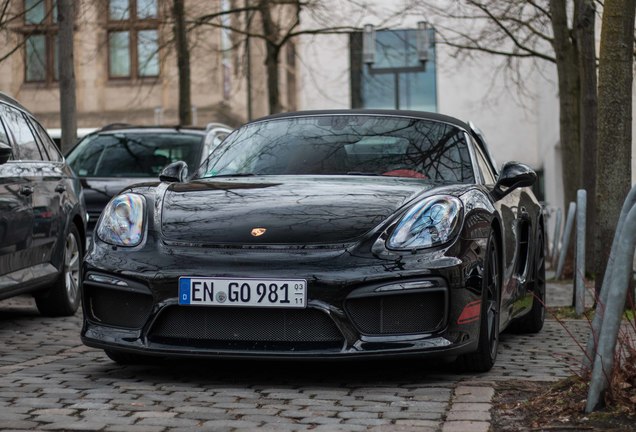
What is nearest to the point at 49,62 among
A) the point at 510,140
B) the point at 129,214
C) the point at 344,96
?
the point at 344,96

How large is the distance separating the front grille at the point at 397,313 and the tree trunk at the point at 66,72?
9.65 meters

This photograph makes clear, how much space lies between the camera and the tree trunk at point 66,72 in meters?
14.5

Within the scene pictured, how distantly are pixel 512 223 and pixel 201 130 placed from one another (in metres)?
7.50

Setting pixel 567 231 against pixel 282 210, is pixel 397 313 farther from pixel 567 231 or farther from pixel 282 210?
pixel 567 231

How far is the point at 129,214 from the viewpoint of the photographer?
611 cm

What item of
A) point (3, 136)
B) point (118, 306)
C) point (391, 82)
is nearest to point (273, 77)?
point (3, 136)

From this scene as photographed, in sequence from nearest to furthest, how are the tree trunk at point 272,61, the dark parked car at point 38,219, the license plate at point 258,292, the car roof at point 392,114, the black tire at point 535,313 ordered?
the license plate at point 258,292 < the car roof at point 392,114 < the dark parked car at point 38,219 < the black tire at point 535,313 < the tree trunk at point 272,61

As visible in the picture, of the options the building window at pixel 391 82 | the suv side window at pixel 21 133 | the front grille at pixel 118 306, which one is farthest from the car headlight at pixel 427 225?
the building window at pixel 391 82

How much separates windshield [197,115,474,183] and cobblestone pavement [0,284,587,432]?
A: 1029 mm

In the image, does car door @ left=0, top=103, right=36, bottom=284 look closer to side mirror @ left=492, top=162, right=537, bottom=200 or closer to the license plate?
the license plate

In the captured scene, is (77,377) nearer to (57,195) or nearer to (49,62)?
(57,195)

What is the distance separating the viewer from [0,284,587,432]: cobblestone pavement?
15.7 feet

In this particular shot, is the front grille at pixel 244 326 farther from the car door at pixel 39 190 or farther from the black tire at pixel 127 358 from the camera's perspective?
the car door at pixel 39 190

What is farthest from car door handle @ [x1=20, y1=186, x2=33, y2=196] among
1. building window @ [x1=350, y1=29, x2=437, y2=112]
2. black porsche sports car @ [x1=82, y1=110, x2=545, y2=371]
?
building window @ [x1=350, y1=29, x2=437, y2=112]
